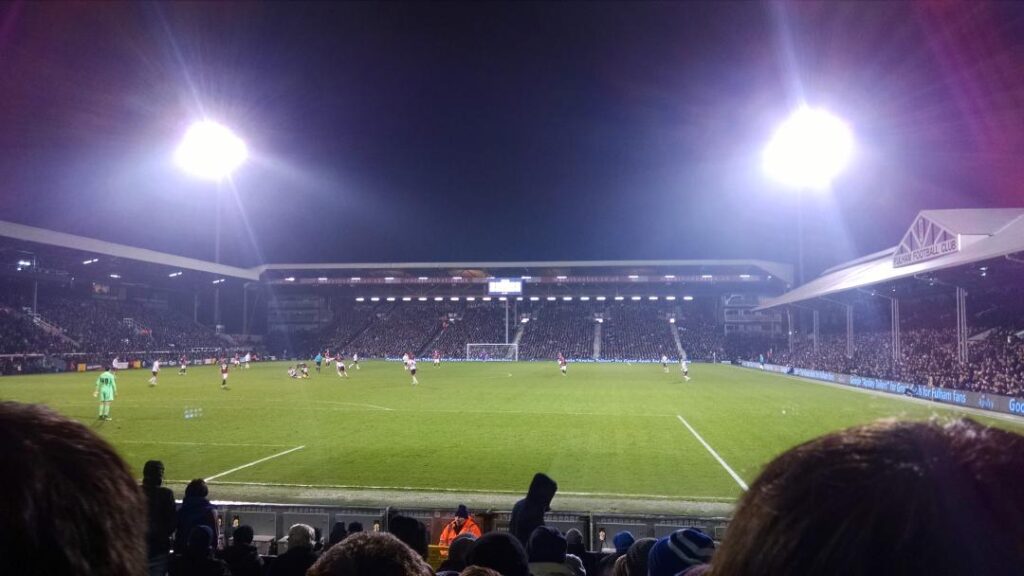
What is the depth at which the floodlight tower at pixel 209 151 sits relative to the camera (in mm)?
43000

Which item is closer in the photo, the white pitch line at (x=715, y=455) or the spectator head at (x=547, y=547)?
the spectator head at (x=547, y=547)

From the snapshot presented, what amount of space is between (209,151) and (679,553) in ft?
162

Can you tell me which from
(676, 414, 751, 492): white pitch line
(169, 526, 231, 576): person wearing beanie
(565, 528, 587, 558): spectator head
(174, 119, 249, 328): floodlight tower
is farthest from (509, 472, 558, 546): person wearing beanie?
(174, 119, 249, 328): floodlight tower

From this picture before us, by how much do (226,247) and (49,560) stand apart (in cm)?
7594

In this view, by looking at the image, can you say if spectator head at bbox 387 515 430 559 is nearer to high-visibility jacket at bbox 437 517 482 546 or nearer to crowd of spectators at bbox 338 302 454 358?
high-visibility jacket at bbox 437 517 482 546

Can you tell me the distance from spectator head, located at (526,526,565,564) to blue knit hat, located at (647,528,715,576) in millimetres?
1819

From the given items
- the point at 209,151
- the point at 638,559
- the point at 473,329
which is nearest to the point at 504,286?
the point at 473,329

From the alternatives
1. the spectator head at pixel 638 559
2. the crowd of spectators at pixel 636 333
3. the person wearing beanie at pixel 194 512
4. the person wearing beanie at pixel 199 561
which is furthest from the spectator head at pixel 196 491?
the crowd of spectators at pixel 636 333

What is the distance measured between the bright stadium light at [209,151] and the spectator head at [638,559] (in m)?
46.5

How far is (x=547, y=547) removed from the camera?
3.97 m

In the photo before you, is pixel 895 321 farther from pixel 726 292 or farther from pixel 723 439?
pixel 726 292

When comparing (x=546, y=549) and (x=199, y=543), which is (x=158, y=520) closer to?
(x=199, y=543)

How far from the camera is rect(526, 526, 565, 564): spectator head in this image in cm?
397

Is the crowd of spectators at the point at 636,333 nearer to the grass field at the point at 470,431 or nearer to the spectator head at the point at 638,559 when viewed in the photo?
the grass field at the point at 470,431
